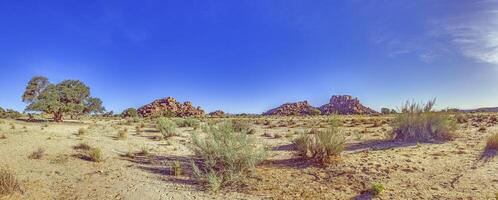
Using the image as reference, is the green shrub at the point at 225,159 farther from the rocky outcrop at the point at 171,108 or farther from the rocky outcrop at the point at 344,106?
the rocky outcrop at the point at 171,108

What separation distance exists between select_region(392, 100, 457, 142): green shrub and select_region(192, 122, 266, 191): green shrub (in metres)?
7.36

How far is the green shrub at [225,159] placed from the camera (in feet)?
29.9

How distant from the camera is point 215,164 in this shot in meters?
10.1

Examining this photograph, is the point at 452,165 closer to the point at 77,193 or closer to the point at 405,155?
the point at 405,155

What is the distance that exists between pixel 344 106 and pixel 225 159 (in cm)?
10219

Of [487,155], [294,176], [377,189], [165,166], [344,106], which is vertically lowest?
[377,189]

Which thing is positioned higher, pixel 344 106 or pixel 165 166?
pixel 344 106

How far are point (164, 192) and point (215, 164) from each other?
75.0 inches

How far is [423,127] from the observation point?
14.7m

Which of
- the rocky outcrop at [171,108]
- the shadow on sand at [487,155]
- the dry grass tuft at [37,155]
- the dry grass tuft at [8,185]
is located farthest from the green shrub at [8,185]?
the rocky outcrop at [171,108]

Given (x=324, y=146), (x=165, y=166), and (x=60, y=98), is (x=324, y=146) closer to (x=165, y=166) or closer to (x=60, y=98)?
(x=165, y=166)

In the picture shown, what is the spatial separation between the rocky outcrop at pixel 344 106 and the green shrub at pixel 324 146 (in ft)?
283

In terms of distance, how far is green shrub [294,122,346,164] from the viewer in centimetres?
1050

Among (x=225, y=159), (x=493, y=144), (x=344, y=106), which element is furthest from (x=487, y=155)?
(x=344, y=106)
